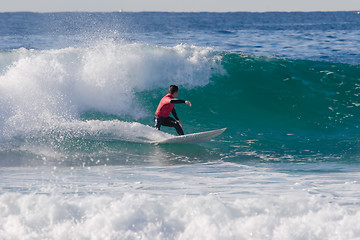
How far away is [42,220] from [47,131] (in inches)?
193

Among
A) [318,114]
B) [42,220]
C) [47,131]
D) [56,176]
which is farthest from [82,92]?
[42,220]

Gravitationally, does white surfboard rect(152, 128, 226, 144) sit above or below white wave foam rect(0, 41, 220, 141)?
below

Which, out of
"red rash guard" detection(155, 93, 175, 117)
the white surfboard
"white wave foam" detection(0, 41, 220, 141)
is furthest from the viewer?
"white wave foam" detection(0, 41, 220, 141)

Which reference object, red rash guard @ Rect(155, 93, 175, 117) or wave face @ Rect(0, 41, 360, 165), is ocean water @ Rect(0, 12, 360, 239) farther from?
red rash guard @ Rect(155, 93, 175, 117)

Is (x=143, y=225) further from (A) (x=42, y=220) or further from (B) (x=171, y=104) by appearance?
(B) (x=171, y=104)

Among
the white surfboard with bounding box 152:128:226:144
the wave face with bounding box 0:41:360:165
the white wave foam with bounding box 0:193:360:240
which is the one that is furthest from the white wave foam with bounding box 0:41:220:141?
the white wave foam with bounding box 0:193:360:240

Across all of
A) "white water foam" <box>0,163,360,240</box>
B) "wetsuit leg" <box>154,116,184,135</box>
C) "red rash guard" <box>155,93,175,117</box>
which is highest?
"red rash guard" <box>155,93,175,117</box>

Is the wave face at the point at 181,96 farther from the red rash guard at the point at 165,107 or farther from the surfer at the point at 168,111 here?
the red rash guard at the point at 165,107

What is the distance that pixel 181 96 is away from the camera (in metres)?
13.3

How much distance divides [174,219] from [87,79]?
836cm

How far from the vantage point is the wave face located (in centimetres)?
935

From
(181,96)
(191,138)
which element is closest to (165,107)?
(191,138)

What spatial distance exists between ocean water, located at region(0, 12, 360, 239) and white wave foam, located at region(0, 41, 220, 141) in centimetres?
4

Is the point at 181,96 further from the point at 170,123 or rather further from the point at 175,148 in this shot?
the point at 175,148
